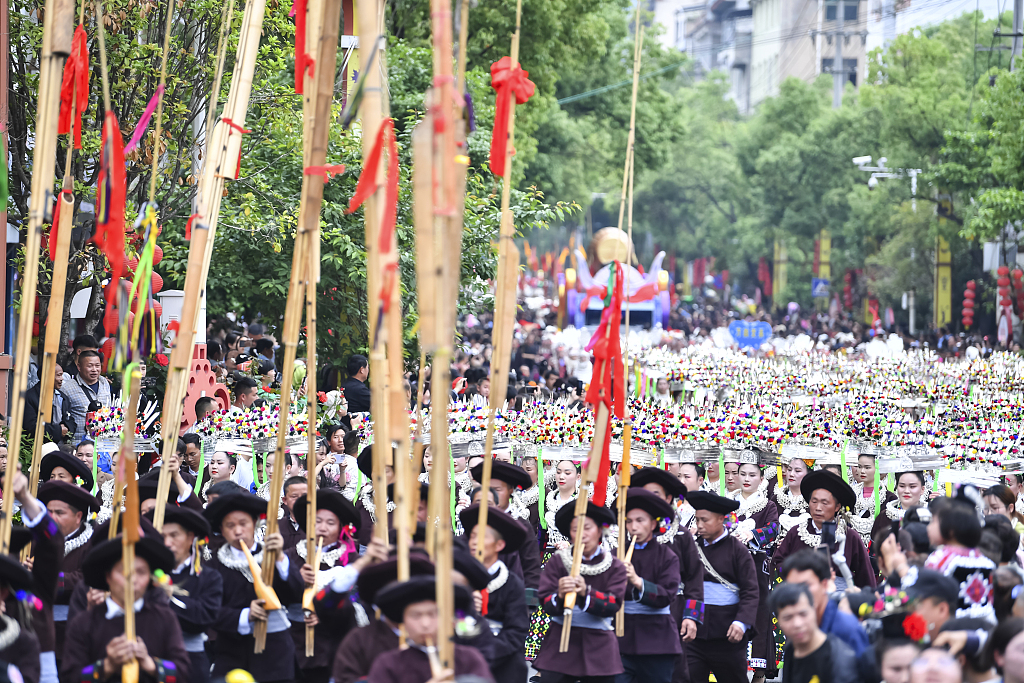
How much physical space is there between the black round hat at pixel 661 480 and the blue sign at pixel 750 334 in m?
20.7

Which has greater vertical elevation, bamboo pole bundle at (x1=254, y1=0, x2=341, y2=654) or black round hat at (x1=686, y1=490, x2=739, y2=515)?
bamboo pole bundle at (x1=254, y1=0, x2=341, y2=654)

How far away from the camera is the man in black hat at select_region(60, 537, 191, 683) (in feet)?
19.9

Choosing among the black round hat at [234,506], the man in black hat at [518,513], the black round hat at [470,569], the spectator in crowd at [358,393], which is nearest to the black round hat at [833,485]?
the man in black hat at [518,513]

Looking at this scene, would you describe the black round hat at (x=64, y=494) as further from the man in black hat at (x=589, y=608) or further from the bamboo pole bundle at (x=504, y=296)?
the man in black hat at (x=589, y=608)

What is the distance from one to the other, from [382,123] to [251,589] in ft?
9.64

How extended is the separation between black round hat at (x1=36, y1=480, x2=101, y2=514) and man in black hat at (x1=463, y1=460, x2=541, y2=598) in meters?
2.09

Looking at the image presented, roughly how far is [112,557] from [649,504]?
3329mm

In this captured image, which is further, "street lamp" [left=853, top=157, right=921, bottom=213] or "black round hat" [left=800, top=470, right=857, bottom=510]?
"street lamp" [left=853, top=157, right=921, bottom=213]

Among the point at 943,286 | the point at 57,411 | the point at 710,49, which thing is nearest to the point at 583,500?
the point at 57,411

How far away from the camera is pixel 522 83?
6965 mm

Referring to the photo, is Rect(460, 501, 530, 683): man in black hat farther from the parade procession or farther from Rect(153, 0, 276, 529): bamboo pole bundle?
Rect(153, 0, 276, 529): bamboo pole bundle

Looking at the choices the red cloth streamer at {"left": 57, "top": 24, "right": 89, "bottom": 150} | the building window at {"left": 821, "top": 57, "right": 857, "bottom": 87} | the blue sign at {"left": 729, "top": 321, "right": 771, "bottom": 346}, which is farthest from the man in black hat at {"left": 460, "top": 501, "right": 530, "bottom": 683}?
the building window at {"left": 821, "top": 57, "right": 857, "bottom": 87}

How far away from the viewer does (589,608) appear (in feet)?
25.8

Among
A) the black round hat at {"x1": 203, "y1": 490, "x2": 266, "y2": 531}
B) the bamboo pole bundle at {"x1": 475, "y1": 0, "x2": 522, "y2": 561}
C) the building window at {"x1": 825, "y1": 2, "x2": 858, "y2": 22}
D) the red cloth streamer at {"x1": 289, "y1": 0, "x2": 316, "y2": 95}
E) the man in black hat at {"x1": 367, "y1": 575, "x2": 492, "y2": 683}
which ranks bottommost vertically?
the man in black hat at {"x1": 367, "y1": 575, "x2": 492, "y2": 683}
